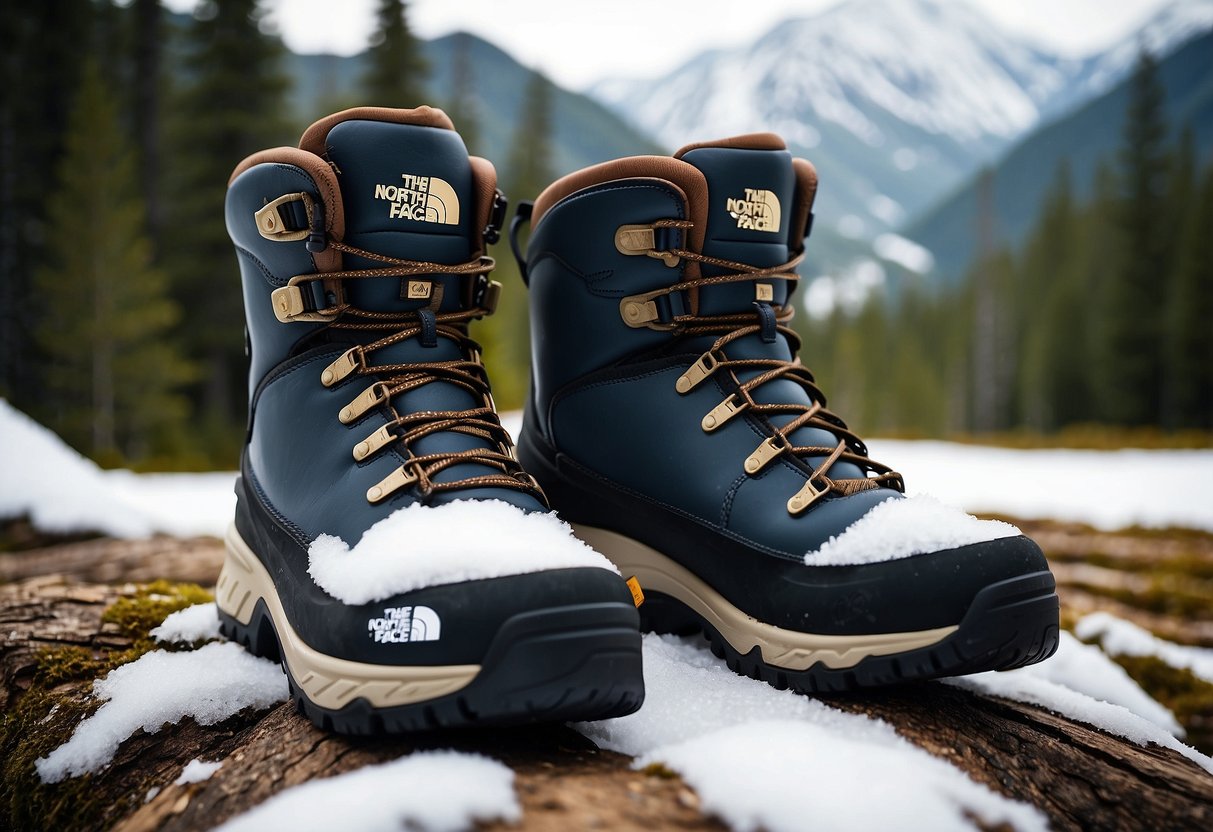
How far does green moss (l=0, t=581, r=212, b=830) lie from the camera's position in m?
1.23

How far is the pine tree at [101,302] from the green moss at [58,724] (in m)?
15.1

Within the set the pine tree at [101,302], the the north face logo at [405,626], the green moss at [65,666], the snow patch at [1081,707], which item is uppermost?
the the north face logo at [405,626]

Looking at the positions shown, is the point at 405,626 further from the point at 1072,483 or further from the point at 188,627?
the point at 1072,483

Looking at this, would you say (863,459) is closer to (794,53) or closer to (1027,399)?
(1027,399)

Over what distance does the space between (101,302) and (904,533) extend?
1705cm

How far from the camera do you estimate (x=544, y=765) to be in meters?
1.04

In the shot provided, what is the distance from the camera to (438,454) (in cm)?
134

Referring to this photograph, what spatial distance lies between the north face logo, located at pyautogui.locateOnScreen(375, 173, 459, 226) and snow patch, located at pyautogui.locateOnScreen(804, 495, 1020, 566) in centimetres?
89

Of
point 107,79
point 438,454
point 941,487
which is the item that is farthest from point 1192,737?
point 107,79

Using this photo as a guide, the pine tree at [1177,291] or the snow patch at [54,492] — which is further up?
the snow patch at [54,492]

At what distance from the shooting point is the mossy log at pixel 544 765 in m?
0.97

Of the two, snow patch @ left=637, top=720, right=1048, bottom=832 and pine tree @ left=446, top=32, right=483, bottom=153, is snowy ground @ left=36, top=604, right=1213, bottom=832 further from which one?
pine tree @ left=446, top=32, right=483, bottom=153

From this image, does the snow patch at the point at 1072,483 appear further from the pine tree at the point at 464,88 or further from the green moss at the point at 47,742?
the pine tree at the point at 464,88

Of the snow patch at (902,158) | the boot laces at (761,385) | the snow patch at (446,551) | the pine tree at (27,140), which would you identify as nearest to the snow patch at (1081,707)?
the boot laces at (761,385)
